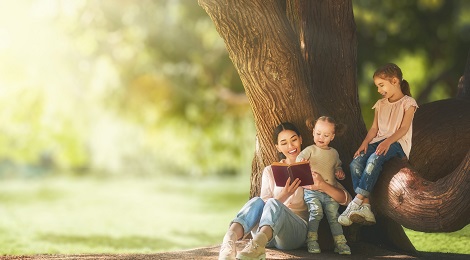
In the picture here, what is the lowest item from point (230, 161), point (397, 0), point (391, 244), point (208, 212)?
point (391, 244)

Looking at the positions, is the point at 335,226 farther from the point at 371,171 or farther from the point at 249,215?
the point at 249,215

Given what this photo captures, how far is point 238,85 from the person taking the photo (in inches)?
655

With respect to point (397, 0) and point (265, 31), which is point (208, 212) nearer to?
point (397, 0)

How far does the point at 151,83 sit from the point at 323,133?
439 inches

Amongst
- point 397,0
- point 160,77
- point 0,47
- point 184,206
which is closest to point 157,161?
point 184,206

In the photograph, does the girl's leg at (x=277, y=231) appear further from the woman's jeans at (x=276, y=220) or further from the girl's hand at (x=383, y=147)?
the girl's hand at (x=383, y=147)

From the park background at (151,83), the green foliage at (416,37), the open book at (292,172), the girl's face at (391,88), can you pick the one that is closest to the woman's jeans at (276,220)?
the open book at (292,172)

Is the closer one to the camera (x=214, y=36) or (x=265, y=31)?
(x=265, y=31)

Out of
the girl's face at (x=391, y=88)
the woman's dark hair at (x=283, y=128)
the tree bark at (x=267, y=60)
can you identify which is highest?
the tree bark at (x=267, y=60)

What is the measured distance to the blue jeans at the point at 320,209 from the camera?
6.39 meters

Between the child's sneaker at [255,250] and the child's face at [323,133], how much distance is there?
41.8 inches

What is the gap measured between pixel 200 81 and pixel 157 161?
1996cm

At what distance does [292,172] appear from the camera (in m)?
6.14

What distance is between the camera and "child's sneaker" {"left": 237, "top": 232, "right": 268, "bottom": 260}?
18.9 feet
